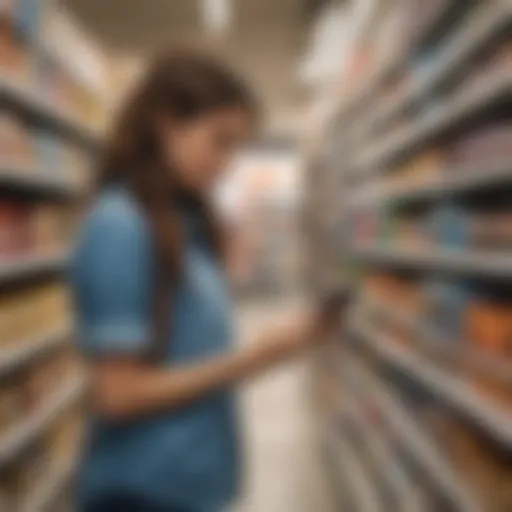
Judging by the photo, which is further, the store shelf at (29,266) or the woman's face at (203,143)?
the store shelf at (29,266)

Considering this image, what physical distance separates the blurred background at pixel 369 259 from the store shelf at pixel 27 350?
2cm

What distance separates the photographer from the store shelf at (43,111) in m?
2.93

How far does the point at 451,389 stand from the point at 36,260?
160 centimetres

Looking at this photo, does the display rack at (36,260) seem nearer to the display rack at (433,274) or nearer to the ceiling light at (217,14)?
the display rack at (433,274)

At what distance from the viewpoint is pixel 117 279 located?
4.12 ft

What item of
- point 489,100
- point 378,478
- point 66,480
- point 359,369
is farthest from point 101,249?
point 359,369

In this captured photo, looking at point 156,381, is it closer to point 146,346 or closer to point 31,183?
point 146,346

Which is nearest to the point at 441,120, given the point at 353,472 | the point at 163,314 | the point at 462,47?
the point at 462,47

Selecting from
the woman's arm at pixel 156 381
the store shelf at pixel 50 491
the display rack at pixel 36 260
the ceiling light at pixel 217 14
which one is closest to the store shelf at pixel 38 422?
the display rack at pixel 36 260

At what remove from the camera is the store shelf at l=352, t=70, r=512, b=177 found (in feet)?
7.02

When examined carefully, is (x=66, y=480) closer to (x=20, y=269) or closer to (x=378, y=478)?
(x=20, y=269)

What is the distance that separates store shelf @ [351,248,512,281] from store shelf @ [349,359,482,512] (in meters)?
0.57

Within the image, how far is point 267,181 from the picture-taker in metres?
12.6

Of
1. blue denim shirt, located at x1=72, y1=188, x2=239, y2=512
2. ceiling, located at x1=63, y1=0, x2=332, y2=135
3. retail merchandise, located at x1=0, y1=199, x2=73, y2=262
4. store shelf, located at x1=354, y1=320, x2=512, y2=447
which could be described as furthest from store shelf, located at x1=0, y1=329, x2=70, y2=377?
ceiling, located at x1=63, y1=0, x2=332, y2=135
